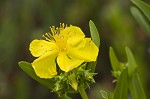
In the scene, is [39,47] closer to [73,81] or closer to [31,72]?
[31,72]

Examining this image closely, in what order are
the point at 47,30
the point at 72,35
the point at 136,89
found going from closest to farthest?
the point at 72,35 → the point at 136,89 → the point at 47,30

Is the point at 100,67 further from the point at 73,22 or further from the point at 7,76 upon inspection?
the point at 7,76

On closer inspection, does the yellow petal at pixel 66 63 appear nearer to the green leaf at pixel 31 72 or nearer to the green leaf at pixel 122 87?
the green leaf at pixel 31 72

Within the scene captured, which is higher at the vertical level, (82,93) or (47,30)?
(47,30)

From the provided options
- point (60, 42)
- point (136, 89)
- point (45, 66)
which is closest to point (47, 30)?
point (136, 89)

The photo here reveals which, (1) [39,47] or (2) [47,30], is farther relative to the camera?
(2) [47,30]

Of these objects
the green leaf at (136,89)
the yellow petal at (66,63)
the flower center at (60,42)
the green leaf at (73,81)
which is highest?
the flower center at (60,42)

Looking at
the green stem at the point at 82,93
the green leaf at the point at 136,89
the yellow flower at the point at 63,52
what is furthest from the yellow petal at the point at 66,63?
the green leaf at the point at 136,89
